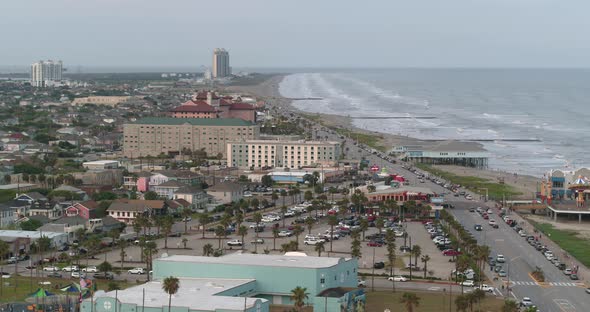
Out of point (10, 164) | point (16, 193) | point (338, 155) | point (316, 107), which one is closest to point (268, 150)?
point (338, 155)

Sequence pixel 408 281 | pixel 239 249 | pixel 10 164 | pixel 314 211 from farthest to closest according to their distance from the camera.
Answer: pixel 10 164
pixel 314 211
pixel 239 249
pixel 408 281

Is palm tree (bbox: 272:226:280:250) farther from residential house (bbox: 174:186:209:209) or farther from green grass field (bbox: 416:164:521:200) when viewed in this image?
green grass field (bbox: 416:164:521:200)

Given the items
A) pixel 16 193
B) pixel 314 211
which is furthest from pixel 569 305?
pixel 16 193

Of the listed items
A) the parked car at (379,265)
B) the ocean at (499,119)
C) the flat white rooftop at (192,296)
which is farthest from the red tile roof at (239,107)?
the flat white rooftop at (192,296)

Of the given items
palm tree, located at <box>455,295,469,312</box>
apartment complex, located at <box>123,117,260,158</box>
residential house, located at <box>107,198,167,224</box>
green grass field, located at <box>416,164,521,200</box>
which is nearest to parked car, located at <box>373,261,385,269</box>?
palm tree, located at <box>455,295,469,312</box>

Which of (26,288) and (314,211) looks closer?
(26,288)

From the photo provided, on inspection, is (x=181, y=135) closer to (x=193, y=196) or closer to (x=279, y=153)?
(x=279, y=153)

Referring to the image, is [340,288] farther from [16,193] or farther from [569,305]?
[16,193]

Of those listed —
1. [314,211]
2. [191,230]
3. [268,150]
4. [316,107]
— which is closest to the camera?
[191,230]

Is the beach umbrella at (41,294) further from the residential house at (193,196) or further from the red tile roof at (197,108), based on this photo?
the red tile roof at (197,108)
